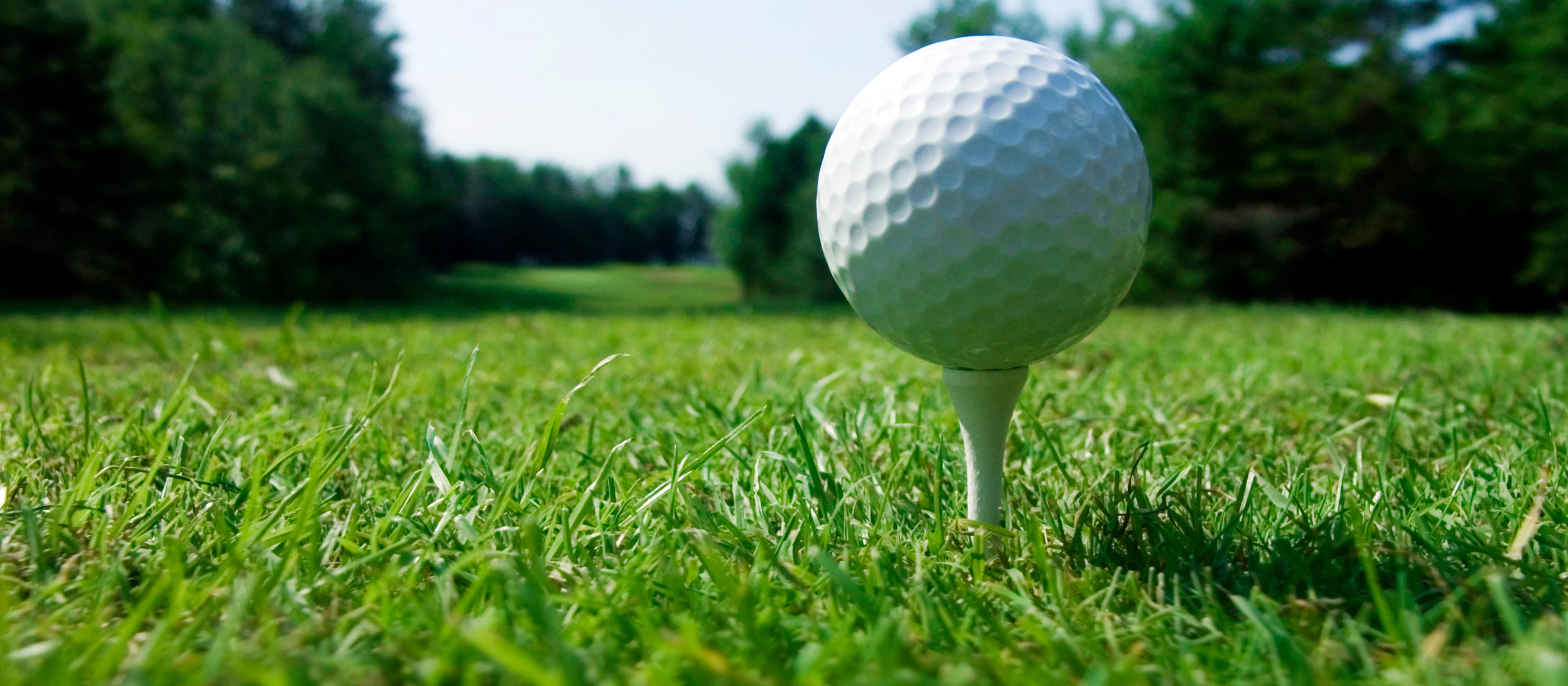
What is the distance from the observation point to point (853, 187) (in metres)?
1.33

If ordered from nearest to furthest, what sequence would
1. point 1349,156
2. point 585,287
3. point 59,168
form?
point 59,168, point 1349,156, point 585,287

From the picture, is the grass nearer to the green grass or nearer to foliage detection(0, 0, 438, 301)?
foliage detection(0, 0, 438, 301)

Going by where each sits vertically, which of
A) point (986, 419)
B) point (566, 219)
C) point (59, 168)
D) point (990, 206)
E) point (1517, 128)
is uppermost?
point (566, 219)

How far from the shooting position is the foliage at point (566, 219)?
55469mm

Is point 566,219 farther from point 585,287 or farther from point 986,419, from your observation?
point 986,419

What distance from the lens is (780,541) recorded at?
4.21ft

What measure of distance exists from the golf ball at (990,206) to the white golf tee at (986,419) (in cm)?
3

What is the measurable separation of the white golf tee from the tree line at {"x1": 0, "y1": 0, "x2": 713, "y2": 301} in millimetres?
14557

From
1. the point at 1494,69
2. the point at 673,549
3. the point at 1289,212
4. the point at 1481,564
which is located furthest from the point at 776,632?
the point at 1494,69

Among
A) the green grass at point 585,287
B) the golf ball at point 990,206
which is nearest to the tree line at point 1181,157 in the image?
the green grass at point 585,287

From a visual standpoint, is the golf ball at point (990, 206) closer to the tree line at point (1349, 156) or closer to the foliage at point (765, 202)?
the tree line at point (1349, 156)

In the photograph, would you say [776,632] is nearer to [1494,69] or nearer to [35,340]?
[35,340]

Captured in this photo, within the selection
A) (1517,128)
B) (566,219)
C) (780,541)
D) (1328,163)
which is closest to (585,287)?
(1328,163)

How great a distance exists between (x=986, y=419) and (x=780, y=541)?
0.36 metres
